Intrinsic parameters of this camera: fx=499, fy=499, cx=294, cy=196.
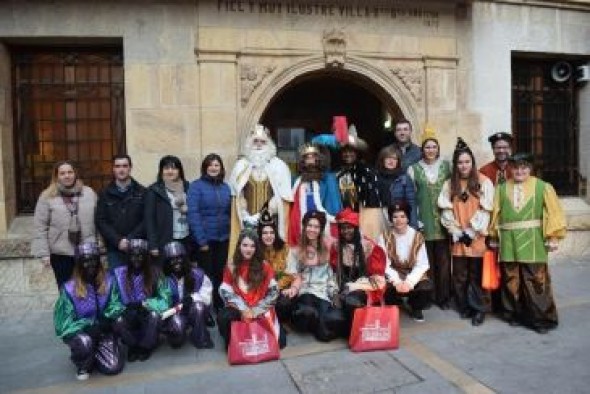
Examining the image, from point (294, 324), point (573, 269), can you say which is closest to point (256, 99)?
point (294, 324)

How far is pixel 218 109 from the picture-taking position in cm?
589

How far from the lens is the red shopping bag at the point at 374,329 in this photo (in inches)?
154

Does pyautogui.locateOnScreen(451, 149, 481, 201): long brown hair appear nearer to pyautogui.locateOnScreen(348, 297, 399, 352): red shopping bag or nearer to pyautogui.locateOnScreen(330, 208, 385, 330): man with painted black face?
pyautogui.locateOnScreen(330, 208, 385, 330): man with painted black face

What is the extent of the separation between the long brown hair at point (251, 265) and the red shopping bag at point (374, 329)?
84 cm

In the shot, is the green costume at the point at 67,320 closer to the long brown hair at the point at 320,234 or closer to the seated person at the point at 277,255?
the seated person at the point at 277,255

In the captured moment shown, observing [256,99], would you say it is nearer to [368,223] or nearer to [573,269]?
[368,223]

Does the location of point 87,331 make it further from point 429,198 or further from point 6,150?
point 429,198

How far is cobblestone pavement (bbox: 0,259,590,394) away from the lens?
3.35 metres

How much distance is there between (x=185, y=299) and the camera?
411 cm

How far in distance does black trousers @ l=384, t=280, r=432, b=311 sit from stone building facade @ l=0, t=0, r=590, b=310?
2.49m

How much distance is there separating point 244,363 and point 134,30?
4.01 m

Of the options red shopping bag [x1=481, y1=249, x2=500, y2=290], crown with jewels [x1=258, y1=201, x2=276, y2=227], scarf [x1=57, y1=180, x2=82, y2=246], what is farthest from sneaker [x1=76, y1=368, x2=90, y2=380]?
red shopping bag [x1=481, y1=249, x2=500, y2=290]

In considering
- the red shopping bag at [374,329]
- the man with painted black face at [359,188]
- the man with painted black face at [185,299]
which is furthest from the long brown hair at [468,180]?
the man with painted black face at [185,299]

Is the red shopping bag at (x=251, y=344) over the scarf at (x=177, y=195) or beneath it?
beneath
